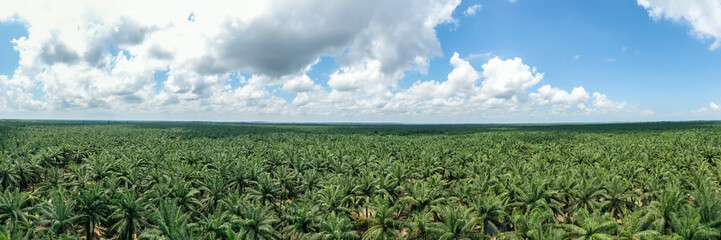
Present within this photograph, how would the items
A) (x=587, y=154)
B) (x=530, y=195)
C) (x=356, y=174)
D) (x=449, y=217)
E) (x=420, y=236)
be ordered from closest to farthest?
(x=449, y=217)
(x=420, y=236)
(x=530, y=195)
(x=356, y=174)
(x=587, y=154)

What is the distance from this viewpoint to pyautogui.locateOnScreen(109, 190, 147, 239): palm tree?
34375 millimetres

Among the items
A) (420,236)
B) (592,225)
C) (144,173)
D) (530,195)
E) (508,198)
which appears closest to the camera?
(592,225)

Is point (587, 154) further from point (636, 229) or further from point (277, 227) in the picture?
point (277, 227)

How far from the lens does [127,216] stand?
34.8 meters

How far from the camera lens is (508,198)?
141 ft

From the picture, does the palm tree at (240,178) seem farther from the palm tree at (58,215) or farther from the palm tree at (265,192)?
the palm tree at (58,215)

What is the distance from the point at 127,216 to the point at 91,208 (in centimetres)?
394

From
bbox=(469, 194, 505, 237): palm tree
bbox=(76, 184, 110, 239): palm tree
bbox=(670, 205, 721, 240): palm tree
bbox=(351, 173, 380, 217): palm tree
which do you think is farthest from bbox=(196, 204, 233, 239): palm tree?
bbox=(670, 205, 721, 240): palm tree

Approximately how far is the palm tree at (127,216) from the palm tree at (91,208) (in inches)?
47.7

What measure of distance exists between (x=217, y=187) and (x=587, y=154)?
75698mm

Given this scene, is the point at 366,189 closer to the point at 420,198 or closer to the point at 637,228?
the point at 420,198

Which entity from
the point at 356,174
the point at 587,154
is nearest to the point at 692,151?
the point at 587,154

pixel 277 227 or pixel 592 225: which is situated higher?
pixel 592 225

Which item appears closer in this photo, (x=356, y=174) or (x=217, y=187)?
(x=217, y=187)
